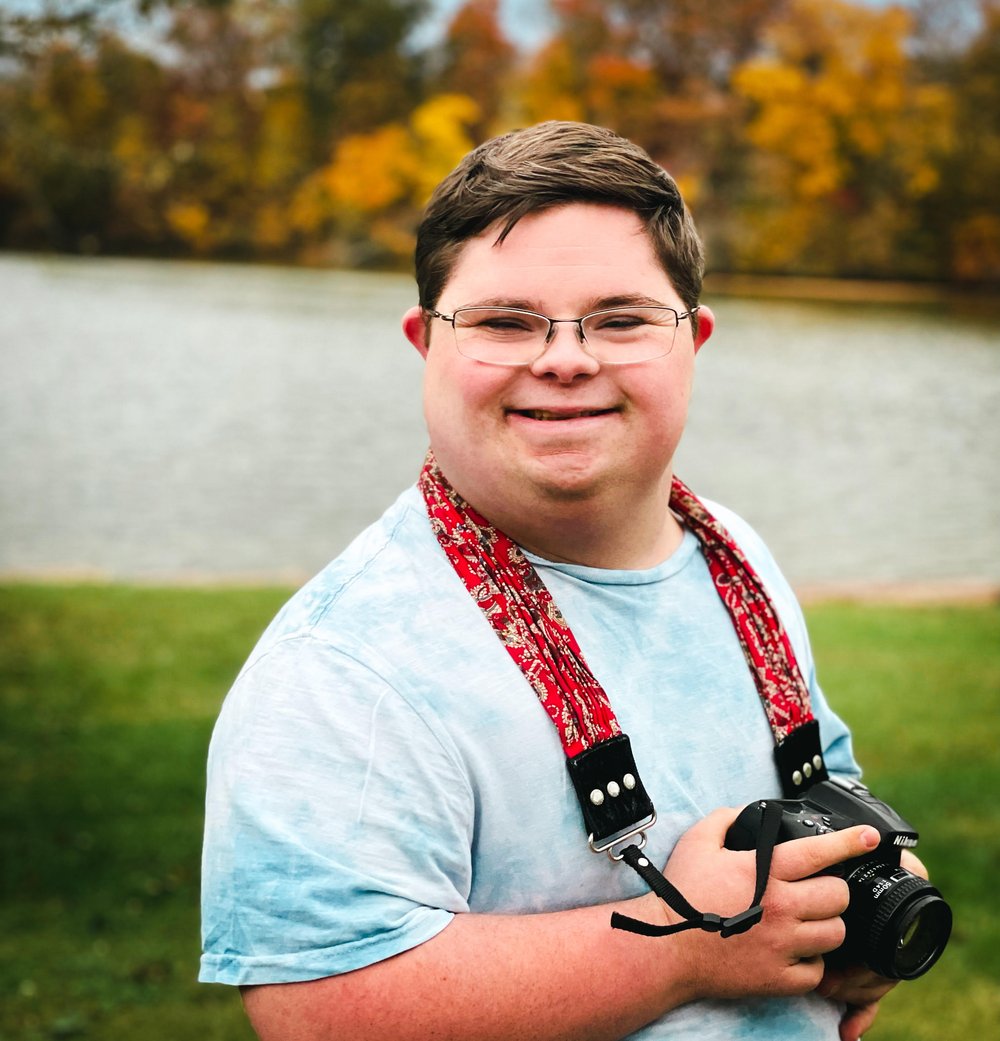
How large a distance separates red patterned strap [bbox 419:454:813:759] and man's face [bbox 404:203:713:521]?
0.06m

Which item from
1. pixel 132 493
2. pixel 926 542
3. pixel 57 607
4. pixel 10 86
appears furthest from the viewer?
pixel 132 493

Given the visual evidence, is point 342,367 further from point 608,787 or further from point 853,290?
point 608,787

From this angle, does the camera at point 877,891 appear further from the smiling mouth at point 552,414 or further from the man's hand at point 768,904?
the smiling mouth at point 552,414

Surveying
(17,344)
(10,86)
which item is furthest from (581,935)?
(17,344)

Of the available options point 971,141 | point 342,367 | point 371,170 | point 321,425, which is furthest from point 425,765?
point 342,367

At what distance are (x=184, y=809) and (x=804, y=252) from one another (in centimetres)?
1574

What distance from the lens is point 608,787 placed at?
1.41 meters

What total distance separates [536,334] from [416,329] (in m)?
0.24

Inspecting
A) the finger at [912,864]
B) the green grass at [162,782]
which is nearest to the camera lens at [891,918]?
the finger at [912,864]

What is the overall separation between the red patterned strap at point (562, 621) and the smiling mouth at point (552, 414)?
154 mm

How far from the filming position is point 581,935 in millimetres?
1364

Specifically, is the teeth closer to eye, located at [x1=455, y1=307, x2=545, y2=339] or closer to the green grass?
eye, located at [x1=455, y1=307, x2=545, y2=339]

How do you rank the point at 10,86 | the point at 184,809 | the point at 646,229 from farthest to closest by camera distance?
the point at 10,86 → the point at 184,809 → the point at 646,229

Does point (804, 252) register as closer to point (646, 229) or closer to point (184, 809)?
point (184, 809)
